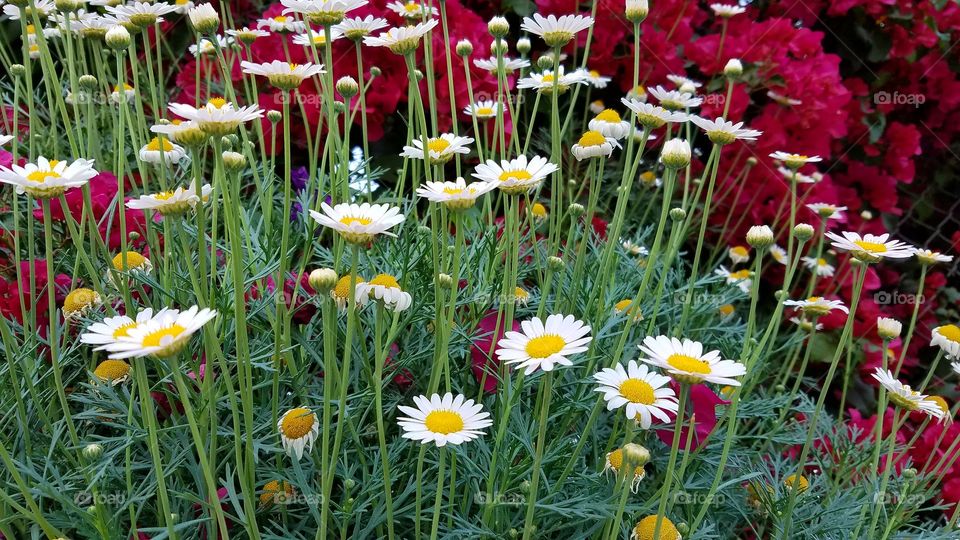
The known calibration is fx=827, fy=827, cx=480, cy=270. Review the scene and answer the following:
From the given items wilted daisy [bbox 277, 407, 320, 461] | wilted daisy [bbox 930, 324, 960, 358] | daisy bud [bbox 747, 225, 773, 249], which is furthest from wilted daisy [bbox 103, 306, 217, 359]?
wilted daisy [bbox 930, 324, 960, 358]

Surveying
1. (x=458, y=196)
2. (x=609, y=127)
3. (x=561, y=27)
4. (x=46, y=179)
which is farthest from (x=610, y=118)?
(x=46, y=179)

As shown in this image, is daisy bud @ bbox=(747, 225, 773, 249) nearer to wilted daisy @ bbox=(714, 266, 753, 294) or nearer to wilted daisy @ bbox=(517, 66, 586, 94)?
wilted daisy @ bbox=(517, 66, 586, 94)

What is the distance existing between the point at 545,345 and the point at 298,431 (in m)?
0.25

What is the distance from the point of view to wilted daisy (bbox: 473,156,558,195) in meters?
0.76

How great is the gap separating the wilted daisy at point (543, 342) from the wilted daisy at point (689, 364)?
6 cm

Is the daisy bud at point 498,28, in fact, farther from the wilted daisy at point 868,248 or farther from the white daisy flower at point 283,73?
the wilted daisy at point 868,248

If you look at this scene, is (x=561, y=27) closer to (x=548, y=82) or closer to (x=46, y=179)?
(x=548, y=82)

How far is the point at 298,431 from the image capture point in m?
0.76

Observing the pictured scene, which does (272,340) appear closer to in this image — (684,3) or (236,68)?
(236,68)

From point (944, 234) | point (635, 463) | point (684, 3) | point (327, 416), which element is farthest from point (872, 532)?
point (944, 234)

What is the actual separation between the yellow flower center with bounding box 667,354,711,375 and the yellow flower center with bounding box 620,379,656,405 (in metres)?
0.04

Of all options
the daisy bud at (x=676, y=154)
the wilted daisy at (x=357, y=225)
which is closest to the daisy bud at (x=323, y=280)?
the wilted daisy at (x=357, y=225)

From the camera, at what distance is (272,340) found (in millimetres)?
944

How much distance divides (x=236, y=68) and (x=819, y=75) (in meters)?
1.20
